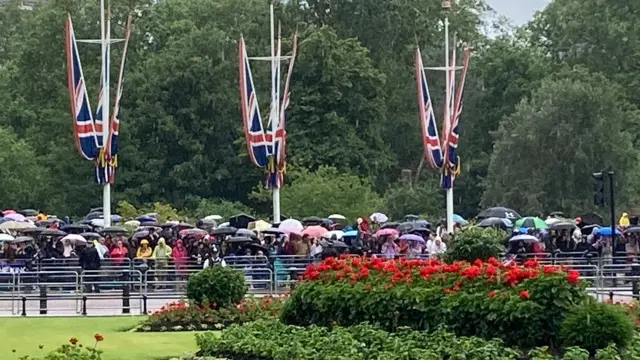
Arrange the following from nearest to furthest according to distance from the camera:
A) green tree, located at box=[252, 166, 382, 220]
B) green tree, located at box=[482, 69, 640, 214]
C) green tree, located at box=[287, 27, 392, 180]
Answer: green tree, located at box=[252, 166, 382, 220], green tree, located at box=[482, 69, 640, 214], green tree, located at box=[287, 27, 392, 180]

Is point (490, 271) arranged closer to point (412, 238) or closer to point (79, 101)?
point (412, 238)

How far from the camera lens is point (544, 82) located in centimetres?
→ 7094

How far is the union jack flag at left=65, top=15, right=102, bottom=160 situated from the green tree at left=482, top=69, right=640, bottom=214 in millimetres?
28723

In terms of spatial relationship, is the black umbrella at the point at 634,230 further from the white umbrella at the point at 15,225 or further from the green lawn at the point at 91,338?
the white umbrella at the point at 15,225

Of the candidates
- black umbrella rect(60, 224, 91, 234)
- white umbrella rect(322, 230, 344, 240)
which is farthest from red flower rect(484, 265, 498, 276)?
black umbrella rect(60, 224, 91, 234)

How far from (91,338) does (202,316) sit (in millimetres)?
2448

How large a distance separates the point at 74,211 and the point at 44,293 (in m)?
43.8

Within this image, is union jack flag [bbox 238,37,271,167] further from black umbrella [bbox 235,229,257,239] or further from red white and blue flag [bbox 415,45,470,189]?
black umbrella [bbox 235,229,257,239]

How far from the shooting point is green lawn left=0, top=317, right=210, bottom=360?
2198 cm

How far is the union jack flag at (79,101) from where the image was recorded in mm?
44344

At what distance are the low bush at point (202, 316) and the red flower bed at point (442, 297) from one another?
434 centimetres

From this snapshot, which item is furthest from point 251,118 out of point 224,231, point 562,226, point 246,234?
point 562,226

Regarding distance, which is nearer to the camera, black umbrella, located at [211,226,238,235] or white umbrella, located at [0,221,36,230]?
black umbrella, located at [211,226,238,235]

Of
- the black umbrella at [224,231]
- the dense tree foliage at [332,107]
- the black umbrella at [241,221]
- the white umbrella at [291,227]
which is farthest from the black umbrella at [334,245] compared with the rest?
the dense tree foliage at [332,107]
